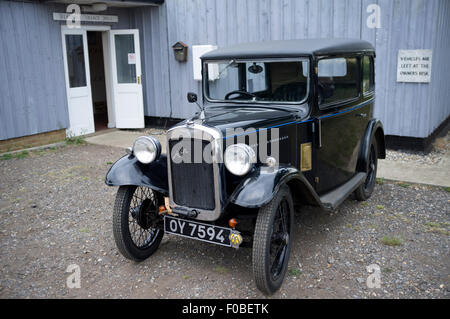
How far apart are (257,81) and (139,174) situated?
1392 millimetres

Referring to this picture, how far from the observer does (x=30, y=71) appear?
24.1ft

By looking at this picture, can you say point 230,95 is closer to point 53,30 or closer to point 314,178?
point 314,178

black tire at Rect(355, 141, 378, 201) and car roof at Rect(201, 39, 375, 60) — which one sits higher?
car roof at Rect(201, 39, 375, 60)

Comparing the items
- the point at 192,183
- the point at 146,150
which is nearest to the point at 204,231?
the point at 192,183

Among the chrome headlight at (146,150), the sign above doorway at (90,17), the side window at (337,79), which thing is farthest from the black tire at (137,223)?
the sign above doorway at (90,17)

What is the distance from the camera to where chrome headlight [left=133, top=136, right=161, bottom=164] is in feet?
11.2

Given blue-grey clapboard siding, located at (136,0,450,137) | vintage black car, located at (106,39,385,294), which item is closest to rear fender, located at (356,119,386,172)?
vintage black car, located at (106,39,385,294)

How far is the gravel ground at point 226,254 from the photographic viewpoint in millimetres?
3152

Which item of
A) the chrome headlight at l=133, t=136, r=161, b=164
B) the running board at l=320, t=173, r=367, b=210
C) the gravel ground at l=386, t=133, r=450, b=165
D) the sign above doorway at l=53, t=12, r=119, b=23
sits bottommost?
the gravel ground at l=386, t=133, r=450, b=165

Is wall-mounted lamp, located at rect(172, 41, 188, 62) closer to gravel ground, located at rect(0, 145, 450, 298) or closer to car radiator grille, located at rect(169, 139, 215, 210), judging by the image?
gravel ground, located at rect(0, 145, 450, 298)

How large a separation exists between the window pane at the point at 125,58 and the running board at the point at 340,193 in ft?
19.3

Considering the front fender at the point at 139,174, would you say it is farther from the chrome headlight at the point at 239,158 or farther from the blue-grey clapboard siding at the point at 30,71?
the blue-grey clapboard siding at the point at 30,71

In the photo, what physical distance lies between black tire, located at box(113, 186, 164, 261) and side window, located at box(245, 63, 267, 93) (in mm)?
1363

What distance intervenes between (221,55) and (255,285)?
2.10 meters
